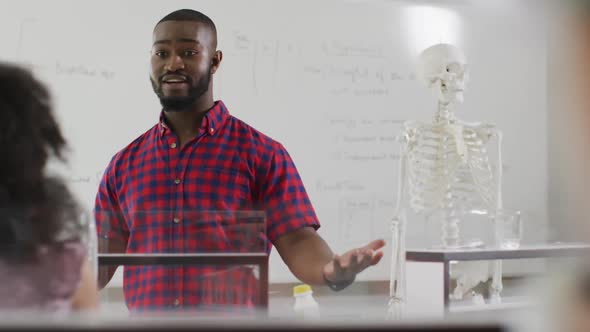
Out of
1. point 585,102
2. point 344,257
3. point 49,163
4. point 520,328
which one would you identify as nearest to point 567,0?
point 585,102

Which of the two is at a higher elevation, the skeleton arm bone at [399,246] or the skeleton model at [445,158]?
the skeleton model at [445,158]

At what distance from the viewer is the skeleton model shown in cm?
228

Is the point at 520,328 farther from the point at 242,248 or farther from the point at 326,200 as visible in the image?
the point at 326,200

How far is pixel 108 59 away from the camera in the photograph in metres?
2.44

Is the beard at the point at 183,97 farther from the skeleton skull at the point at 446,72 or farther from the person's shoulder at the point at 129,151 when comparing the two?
the skeleton skull at the point at 446,72

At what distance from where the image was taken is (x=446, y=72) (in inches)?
94.7

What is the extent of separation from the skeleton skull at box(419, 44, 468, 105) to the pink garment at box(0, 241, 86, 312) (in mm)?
1908

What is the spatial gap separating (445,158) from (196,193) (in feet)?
3.89

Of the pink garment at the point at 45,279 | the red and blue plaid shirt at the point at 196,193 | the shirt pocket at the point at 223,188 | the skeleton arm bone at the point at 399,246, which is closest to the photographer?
the pink garment at the point at 45,279

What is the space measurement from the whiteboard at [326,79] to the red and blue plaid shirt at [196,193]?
98 centimetres

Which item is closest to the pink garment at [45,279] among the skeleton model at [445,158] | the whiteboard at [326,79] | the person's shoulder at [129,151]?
the person's shoulder at [129,151]

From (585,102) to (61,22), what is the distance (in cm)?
216

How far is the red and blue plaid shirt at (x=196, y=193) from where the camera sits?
86 cm

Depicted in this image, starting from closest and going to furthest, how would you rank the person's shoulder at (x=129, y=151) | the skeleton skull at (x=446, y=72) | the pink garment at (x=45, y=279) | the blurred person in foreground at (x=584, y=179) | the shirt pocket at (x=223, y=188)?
the blurred person in foreground at (x=584, y=179) → the pink garment at (x=45, y=279) → the shirt pocket at (x=223, y=188) → the person's shoulder at (x=129, y=151) → the skeleton skull at (x=446, y=72)
